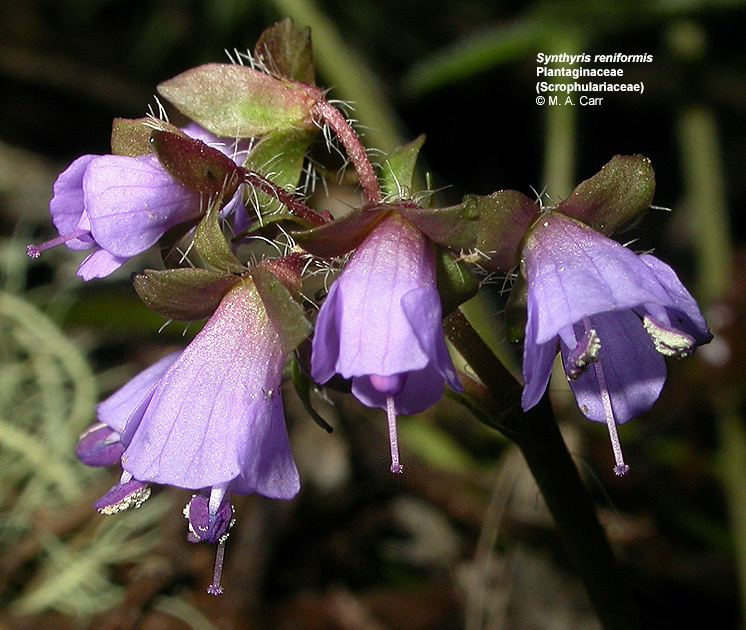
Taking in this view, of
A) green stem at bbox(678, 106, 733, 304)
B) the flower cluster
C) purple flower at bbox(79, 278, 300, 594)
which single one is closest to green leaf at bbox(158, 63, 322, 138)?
the flower cluster

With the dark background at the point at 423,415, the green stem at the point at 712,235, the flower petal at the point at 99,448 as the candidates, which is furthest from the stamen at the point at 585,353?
the green stem at the point at 712,235

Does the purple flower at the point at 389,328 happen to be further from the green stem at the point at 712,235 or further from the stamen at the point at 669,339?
the green stem at the point at 712,235

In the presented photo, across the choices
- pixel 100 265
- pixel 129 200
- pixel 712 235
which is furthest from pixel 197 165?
pixel 712 235

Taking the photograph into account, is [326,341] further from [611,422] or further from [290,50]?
[290,50]

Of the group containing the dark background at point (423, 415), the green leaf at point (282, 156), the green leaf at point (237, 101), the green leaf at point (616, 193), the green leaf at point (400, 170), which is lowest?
the dark background at point (423, 415)

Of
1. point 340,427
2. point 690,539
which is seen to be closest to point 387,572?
point 340,427

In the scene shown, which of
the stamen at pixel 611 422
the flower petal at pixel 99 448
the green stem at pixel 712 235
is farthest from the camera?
the green stem at pixel 712 235

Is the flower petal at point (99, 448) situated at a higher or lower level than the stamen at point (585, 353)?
lower
